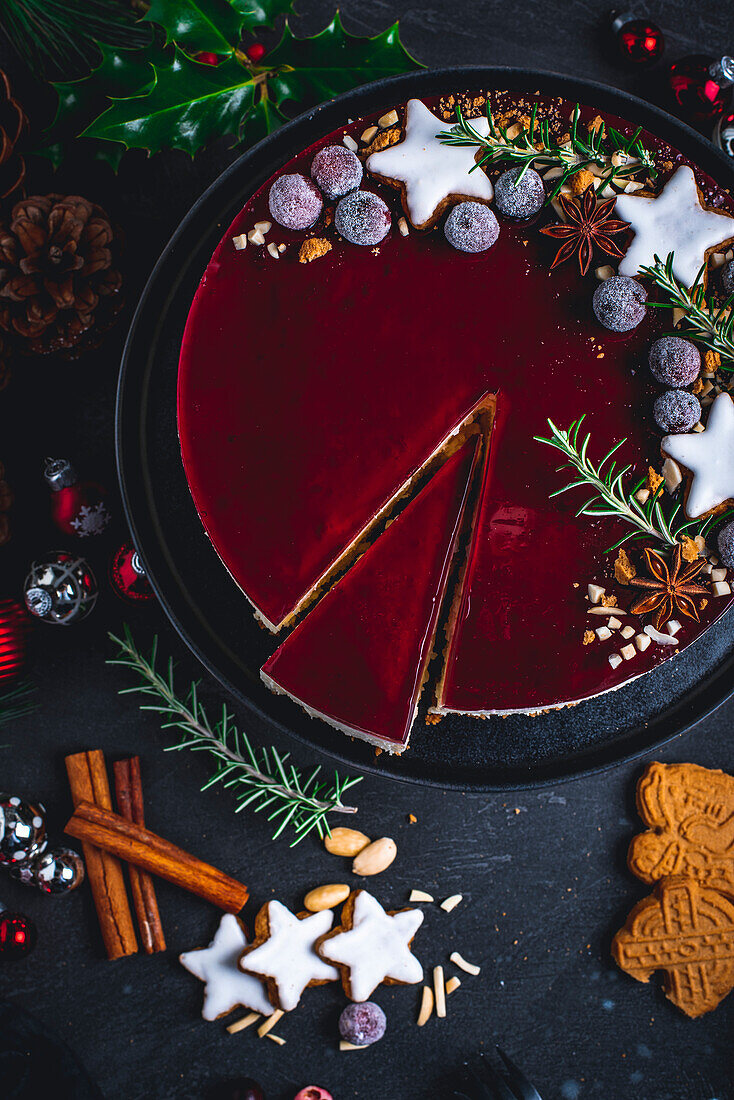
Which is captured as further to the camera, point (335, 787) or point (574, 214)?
point (335, 787)

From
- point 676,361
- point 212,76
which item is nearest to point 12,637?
point 212,76

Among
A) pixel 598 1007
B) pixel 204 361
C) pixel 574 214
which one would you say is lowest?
pixel 598 1007

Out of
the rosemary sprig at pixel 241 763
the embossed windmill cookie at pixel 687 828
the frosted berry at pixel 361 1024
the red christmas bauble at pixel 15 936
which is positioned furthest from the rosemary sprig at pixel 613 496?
the red christmas bauble at pixel 15 936

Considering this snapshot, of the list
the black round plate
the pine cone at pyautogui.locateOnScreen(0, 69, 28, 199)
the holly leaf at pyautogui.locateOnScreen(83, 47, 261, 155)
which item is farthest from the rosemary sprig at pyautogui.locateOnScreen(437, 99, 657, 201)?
the pine cone at pyautogui.locateOnScreen(0, 69, 28, 199)

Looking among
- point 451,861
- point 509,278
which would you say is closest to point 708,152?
point 509,278

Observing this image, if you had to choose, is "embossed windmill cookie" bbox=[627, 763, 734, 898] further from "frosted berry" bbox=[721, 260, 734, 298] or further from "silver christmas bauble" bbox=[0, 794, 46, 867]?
"silver christmas bauble" bbox=[0, 794, 46, 867]

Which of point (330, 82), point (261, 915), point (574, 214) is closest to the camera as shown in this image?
point (574, 214)

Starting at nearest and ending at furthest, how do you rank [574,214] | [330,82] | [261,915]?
[574,214]
[330,82]
[261,915]

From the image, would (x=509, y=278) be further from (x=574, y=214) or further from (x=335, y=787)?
(x=335, y=787)

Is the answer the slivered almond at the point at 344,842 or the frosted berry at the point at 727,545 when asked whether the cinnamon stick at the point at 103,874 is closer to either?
the slivered almond at the point at 344,842
